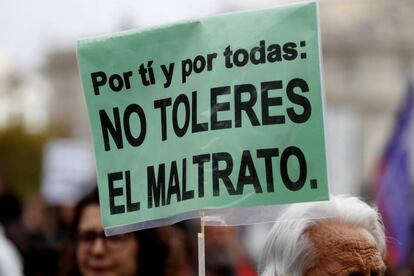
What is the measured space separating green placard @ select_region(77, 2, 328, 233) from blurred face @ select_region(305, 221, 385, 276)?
0.25 metres

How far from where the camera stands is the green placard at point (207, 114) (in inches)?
160

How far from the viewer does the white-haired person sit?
4.20 meters

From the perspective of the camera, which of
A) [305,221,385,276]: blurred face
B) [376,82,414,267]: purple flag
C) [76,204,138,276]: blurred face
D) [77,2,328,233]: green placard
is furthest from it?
[376,82,414,267]: purple flag

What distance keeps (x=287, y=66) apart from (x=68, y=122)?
101589 mm

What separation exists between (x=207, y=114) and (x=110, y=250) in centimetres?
195

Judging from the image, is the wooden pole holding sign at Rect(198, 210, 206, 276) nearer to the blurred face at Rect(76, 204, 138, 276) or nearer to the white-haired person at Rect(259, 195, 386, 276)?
the white-haired person at Rect(259, 195, 386, 276)

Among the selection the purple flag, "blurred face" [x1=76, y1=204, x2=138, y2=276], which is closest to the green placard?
"blurred face" [x1=76, y1=204, x2=138, y2=276]

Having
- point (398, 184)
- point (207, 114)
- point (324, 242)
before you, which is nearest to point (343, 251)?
point (324, 242)

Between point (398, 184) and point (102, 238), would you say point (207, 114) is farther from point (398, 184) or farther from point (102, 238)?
point (398, 184)

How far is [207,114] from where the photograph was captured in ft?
14.0

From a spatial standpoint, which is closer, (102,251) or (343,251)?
(343,251)

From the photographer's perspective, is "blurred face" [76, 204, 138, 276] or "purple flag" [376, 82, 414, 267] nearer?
"blurred face" [76, 204, 138, 276]

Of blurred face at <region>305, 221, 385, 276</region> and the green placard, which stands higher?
the green placard

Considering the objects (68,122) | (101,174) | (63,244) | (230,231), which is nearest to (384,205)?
(230,231)
